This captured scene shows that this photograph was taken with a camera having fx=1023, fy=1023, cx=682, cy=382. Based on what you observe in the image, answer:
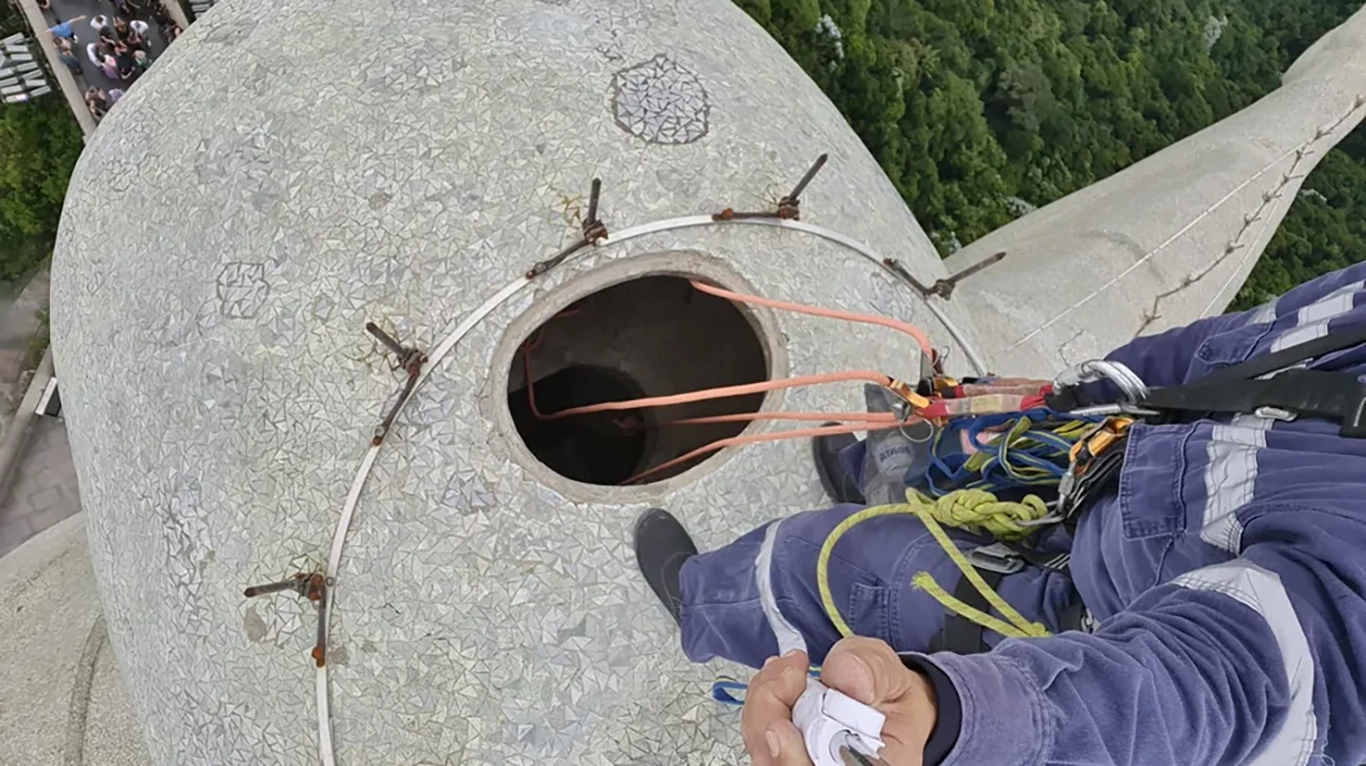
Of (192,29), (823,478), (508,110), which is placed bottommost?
(823,478)

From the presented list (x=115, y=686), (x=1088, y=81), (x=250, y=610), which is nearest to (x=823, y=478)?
(x=250, y=610)

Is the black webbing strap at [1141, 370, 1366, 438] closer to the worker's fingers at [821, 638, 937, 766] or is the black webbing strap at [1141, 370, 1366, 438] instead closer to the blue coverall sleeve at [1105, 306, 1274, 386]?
the blue coverall sleeve at [1105, 306, 1274, 386]

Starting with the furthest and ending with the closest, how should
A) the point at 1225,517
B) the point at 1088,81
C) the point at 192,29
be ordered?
the point at 1088,81 → the point at 192,29 → the point at 1225,517

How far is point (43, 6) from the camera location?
766 cm

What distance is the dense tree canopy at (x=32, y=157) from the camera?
8.13m

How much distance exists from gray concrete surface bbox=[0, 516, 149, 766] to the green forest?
11.4 feet

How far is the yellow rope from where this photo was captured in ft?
6.22

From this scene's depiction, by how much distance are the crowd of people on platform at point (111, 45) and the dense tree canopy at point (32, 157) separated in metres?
0.80

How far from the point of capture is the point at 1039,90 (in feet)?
34.0

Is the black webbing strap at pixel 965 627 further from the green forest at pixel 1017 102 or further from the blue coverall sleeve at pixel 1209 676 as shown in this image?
the green forest at pixel 1017 102

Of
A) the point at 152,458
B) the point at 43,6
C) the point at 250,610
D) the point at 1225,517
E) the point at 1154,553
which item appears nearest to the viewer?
the point at 1225,517

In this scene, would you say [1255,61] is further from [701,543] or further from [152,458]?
[152,458]

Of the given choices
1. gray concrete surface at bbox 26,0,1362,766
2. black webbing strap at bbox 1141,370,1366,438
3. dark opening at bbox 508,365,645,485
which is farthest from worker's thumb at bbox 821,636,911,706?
dark opening at bbox 508,365,645,485

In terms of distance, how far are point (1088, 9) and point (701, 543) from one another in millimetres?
10795
